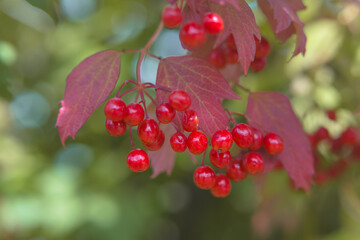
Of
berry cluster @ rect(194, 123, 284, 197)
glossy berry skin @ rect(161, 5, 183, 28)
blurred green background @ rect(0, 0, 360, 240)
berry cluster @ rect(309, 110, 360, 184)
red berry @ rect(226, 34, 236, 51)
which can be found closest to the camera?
glossy berry skin @ rect(161, 5, 183, 28)

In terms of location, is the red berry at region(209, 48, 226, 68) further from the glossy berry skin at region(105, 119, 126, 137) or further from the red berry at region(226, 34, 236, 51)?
the glossy berry skin at region(105, 119, 126, 137)

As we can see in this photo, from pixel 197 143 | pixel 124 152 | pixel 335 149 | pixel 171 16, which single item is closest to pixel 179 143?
pixel 197 143

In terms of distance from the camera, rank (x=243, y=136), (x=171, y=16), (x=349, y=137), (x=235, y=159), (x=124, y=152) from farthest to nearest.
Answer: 1. (x=124, y=152)
2. (x=349, y=137)
3. (x=235, y=159)
4. (x=243, y=136)
5. (x=171, y=16)

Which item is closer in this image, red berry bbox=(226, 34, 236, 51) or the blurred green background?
red berry bbox=(226, 34, 236, 51)

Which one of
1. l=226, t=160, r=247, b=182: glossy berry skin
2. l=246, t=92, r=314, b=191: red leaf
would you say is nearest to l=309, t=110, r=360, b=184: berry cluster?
l=246, t=92, r=314, b=191: red leaf

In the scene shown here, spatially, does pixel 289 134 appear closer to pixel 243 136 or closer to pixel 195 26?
pixel 243 136
